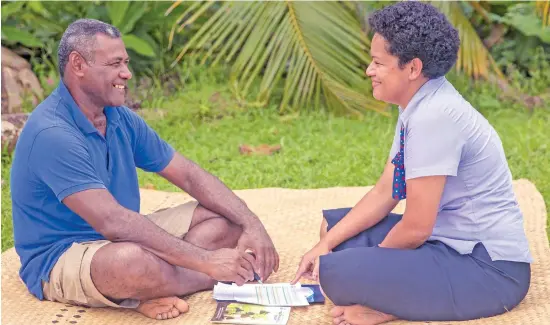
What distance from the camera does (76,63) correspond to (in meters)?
3.61

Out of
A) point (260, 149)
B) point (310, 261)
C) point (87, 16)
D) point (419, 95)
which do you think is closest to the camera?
point (419, 95)

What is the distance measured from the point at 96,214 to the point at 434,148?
4.14 ft

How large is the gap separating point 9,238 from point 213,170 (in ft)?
5.13

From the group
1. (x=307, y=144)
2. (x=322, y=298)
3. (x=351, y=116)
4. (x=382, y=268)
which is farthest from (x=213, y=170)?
(x=382, y=268)

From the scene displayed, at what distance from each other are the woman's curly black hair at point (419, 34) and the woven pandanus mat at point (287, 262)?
3.25 ft

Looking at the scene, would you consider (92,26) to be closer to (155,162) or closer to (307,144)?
(155,162)

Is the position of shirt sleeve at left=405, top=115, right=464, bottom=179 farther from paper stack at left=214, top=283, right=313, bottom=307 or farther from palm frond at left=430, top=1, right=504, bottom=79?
palm frond at left=430, top=1, right=504, bottom=79

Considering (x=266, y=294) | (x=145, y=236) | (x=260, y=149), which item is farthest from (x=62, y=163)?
(x=260, y=149)

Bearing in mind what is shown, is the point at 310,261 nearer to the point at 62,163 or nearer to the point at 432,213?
the point at 432,213

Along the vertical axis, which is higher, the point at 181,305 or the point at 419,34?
the point at 419,34

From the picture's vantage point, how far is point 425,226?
3316mm

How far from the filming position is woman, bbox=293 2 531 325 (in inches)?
129

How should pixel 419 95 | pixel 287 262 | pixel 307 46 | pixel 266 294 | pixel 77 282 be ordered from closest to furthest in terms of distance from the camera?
pixel 419 95 → pixel 77 282 → pixel 266 294 → pixel 287 262 → pixel 307 46

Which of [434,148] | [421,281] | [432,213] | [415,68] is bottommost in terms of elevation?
[421,281]
